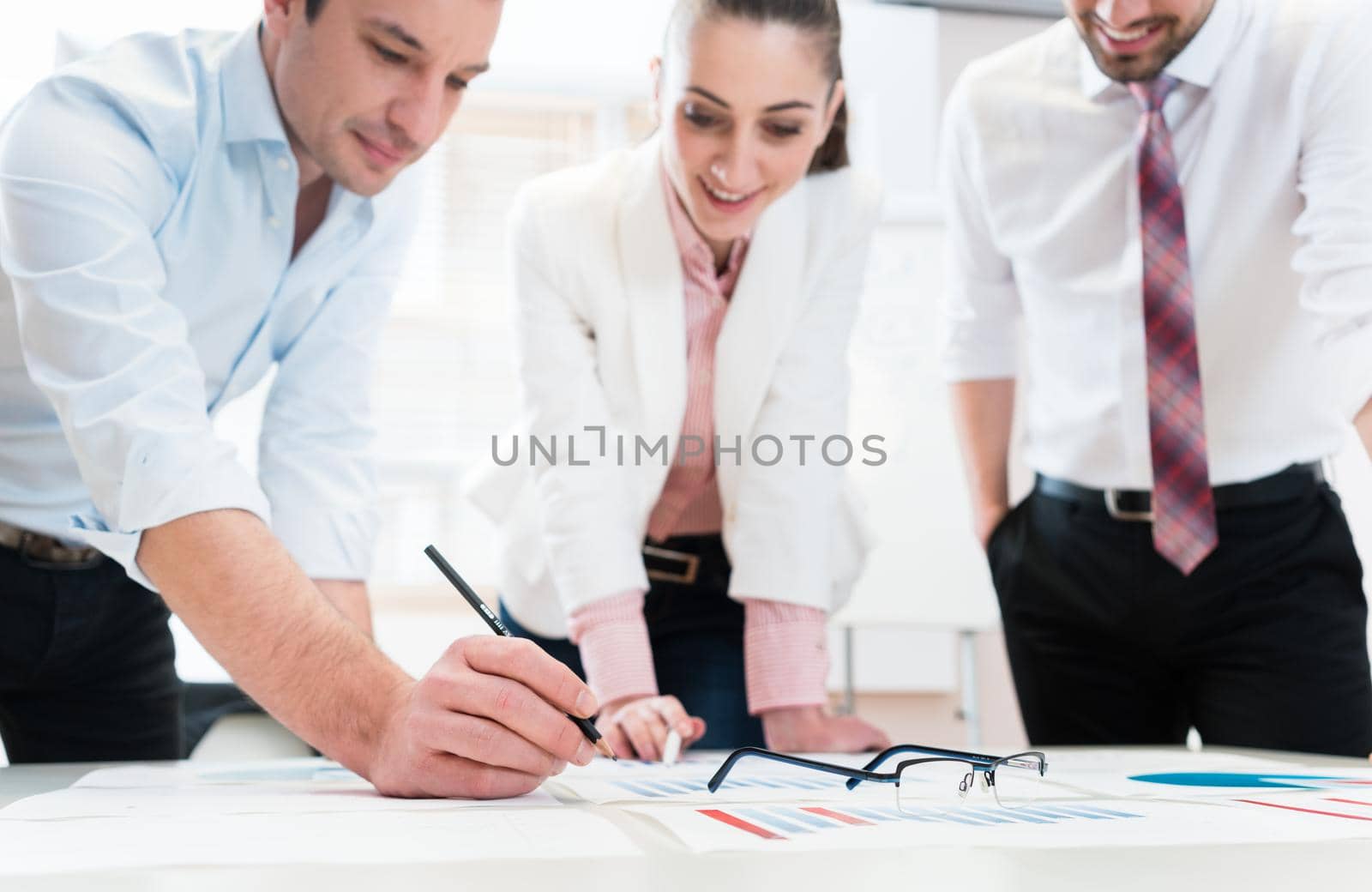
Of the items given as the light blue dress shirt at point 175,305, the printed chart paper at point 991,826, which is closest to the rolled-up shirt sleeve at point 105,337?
the light blue dress shirt at point 175,305

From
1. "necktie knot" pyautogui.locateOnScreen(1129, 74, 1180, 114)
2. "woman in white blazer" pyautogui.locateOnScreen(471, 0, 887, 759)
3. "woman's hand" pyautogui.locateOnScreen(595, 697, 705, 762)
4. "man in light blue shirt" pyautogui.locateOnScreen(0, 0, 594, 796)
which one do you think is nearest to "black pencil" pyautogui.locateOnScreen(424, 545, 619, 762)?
"man in light blue shirt" pyautogui.locateOnScreen(0, 0, 594, 796)

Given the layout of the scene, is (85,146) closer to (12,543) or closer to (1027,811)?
(12,543)

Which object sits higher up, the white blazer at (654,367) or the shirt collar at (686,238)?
the shirt collar at (686,238)

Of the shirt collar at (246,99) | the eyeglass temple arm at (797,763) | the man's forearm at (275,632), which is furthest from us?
the shirt collar at (246,99)

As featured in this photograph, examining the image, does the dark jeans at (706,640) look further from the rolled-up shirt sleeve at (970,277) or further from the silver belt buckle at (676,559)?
the rolled-up shirt sleeve at (970,277)

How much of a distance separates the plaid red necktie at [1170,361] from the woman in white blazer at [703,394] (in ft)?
1.09

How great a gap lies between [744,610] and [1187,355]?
2.01 feet

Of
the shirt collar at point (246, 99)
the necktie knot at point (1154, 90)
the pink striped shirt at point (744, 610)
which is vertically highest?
the necktie knot at point (1154, 90)

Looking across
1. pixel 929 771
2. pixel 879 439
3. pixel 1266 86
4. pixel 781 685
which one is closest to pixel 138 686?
pixel 781 685

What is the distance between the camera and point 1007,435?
1.86m

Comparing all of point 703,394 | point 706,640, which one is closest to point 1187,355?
point 703,394

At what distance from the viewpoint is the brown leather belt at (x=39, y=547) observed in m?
1.30

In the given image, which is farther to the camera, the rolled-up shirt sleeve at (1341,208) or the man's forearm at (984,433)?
the man's forearm at (984,433)

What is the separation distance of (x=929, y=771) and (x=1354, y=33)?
38.0 inches
